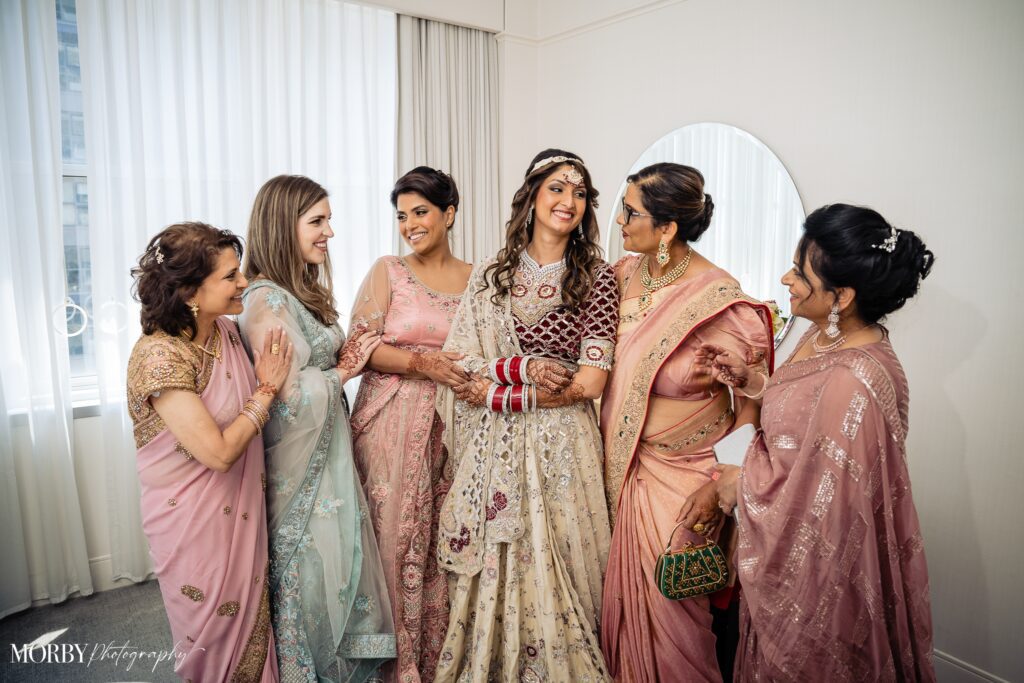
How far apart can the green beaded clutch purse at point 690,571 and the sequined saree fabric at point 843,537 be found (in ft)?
0.70

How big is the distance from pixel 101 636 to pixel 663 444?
2.37m

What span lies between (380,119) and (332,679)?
2.85 metres

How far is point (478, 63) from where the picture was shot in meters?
4.27

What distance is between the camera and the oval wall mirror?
317 cm

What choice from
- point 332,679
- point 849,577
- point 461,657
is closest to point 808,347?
point 849,577

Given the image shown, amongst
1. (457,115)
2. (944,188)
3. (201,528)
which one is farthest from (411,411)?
(457,115)

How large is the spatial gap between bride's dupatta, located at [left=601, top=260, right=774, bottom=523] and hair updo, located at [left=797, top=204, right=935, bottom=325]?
1.13 ft

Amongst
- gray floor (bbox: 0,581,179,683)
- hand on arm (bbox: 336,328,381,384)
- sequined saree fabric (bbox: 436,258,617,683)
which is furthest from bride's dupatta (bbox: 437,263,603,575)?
gray floor (bbox: 0,581,179,683)

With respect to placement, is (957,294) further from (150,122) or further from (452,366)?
(150,122)

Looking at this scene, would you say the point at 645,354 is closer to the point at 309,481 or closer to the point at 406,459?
the point at 406,459

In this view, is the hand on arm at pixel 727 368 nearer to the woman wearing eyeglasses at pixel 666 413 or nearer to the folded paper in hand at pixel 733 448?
the woman wearing eyeglasses at pixel 666 413

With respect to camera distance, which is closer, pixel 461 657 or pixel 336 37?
pixel 461 657

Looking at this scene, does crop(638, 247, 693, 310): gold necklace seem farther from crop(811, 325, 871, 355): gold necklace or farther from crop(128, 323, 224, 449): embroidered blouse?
crop(128, 323, 224, 449): embroidered blouse

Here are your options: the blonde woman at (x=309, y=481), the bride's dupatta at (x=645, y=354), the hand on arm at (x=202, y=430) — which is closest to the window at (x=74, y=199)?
the blonde woman at (x=309, y=481)
